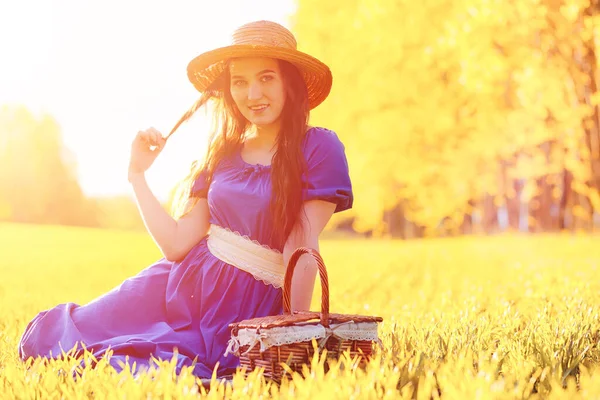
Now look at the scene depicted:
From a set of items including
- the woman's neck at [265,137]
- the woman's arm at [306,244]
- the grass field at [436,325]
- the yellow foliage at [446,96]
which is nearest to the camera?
the grass field at [436,325]

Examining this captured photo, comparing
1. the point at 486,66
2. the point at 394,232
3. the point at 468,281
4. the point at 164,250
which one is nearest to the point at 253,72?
the point at 164,250

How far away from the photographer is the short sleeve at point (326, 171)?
331cm

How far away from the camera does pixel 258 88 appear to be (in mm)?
3424

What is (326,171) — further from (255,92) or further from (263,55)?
(263,55)

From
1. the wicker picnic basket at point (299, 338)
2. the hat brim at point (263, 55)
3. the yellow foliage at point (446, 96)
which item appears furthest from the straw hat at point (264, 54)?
the yellow foliage at point (446, 96)

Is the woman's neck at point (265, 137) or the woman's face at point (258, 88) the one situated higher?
the woman's face at point (258, 88)

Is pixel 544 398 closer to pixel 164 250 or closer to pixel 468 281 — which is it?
pixel 164 250

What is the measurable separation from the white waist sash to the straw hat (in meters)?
0.85

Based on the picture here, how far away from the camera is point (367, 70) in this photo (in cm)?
1472

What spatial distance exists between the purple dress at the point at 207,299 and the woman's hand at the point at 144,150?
0.33 meters

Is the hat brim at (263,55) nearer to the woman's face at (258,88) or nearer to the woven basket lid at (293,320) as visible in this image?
the woman's face at (258,88)

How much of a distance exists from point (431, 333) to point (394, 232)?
1840 cm

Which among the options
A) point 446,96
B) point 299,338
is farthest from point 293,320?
point 446,96

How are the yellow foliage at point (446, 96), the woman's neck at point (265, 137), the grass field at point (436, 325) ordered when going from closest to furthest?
the grass field at point (436, 325) → the woman's neck at point (265, 137) → the yellow foliage at point (446, 96)
